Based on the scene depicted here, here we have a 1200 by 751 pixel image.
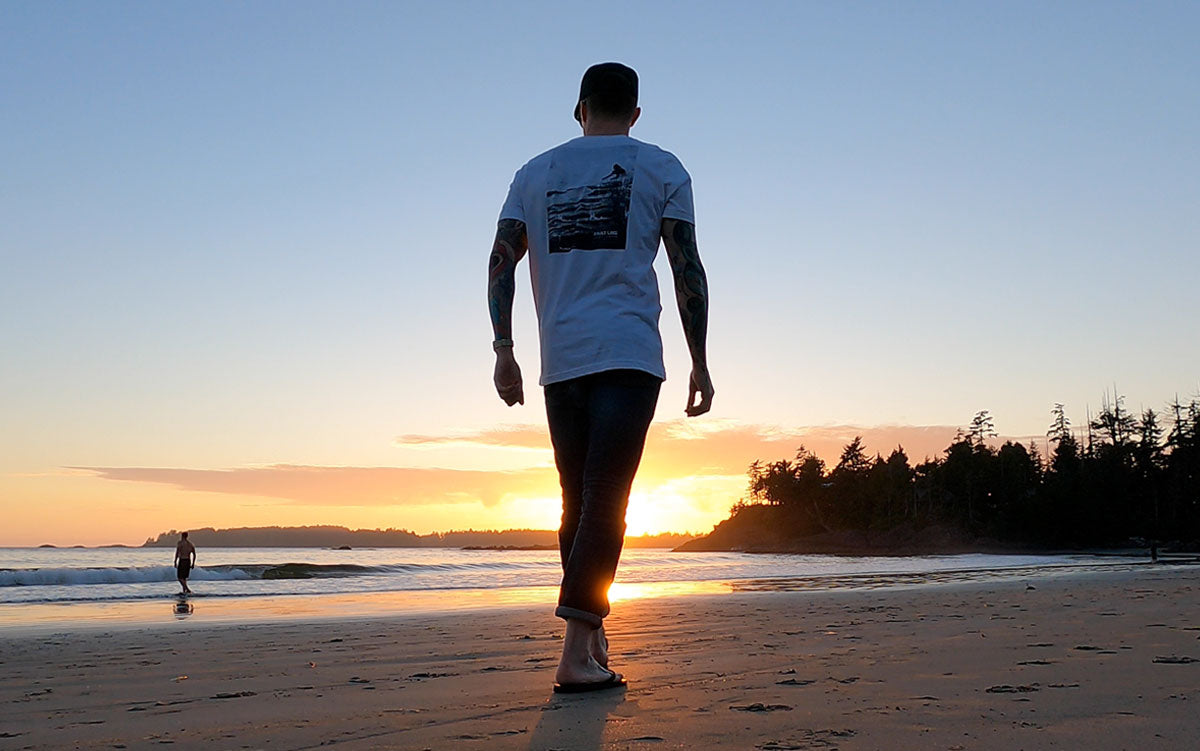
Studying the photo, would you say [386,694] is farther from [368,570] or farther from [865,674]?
Result: [368,570]

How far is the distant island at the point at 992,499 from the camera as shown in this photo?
219 ft

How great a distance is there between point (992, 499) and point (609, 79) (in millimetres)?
84768

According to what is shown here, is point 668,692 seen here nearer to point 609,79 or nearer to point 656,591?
point 609,79

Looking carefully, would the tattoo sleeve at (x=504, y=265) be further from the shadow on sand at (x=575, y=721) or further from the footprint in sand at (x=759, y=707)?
the footprint in sand at (x=759, y=707)

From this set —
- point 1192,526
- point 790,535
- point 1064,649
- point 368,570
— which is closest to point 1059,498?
point 1192,526

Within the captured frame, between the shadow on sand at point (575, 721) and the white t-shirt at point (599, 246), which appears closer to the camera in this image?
the shadow on sand at point (575, 721)

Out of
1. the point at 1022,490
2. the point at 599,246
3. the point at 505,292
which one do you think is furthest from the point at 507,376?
the point at 1022,490

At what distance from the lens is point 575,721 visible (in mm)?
2346

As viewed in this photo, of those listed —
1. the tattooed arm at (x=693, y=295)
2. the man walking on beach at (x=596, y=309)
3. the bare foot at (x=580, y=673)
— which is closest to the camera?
the bare foot at (x=580, y=673)

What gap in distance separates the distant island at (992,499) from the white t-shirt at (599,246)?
182ft

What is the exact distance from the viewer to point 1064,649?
373 cm

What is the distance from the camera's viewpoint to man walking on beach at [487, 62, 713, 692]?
3012mm

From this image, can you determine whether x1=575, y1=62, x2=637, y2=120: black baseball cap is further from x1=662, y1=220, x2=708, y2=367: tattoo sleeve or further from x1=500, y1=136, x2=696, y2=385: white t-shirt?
x1=662, y1=220, x2=708, y2=367: tattoo sleeve

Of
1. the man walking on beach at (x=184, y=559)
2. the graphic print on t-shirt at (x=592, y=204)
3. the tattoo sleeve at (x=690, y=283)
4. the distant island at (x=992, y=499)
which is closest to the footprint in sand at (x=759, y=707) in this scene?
the tattoo sleeve at (x=690, y=283)
